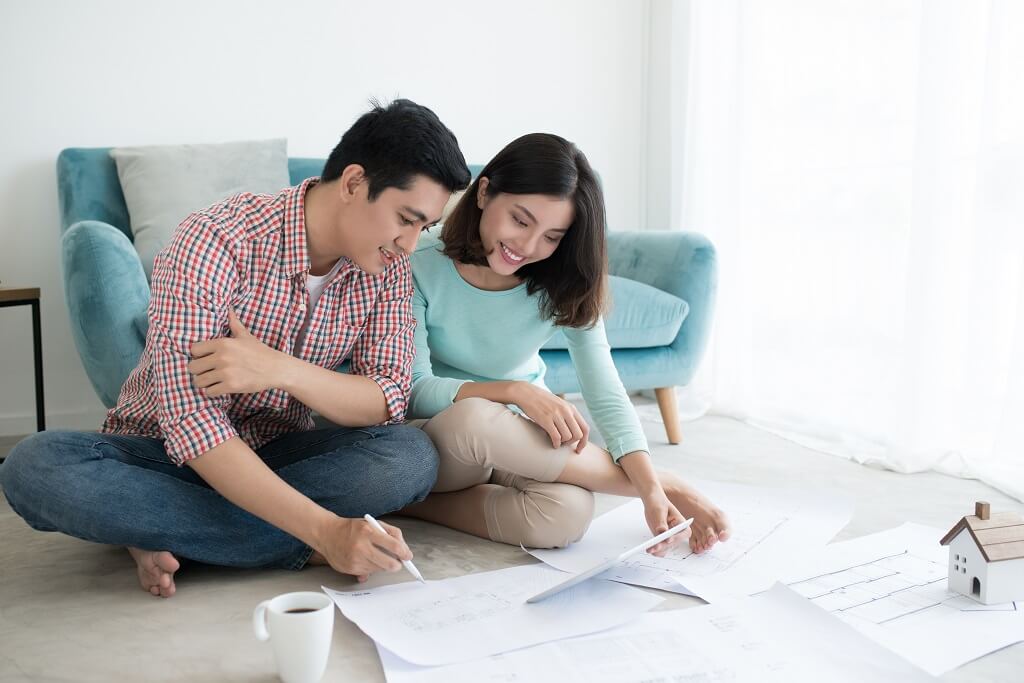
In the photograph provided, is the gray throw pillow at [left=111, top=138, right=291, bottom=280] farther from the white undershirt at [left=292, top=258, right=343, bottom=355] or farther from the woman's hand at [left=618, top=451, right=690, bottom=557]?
the woman's hand at [left=618, top=451, right=690, bottom=557]

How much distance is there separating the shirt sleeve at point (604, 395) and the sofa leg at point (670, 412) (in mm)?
841

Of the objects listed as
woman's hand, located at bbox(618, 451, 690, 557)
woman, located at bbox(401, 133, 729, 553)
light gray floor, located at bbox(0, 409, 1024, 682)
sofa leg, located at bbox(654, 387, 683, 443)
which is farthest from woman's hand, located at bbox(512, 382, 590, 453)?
sofa leg, located at bbox(654, 387, 683, 443)

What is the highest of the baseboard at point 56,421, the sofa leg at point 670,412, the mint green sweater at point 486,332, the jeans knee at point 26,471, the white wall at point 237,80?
the white wall at point 237,80

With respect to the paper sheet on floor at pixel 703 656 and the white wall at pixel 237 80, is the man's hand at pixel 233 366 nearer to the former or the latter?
the paper sheet on floor at pixel 703 656

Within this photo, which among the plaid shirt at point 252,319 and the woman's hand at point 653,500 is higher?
the plaid shirt at point 252,319

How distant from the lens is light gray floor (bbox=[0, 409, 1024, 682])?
103 centimetres

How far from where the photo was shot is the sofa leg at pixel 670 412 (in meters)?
2.34

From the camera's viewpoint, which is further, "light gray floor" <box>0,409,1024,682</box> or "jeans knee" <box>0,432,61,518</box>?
"jeans knee" <box>0,432,61,518</box>

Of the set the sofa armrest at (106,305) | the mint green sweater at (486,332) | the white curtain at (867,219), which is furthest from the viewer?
the white curtain at (867,219)

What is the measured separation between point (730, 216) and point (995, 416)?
1059 mm

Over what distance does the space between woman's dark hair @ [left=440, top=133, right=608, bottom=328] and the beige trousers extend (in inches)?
8.8

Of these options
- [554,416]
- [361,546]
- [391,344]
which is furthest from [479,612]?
[391,344]

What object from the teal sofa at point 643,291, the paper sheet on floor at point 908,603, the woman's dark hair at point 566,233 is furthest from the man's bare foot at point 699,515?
the teal sofa at point 643,291

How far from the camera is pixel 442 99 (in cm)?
299
